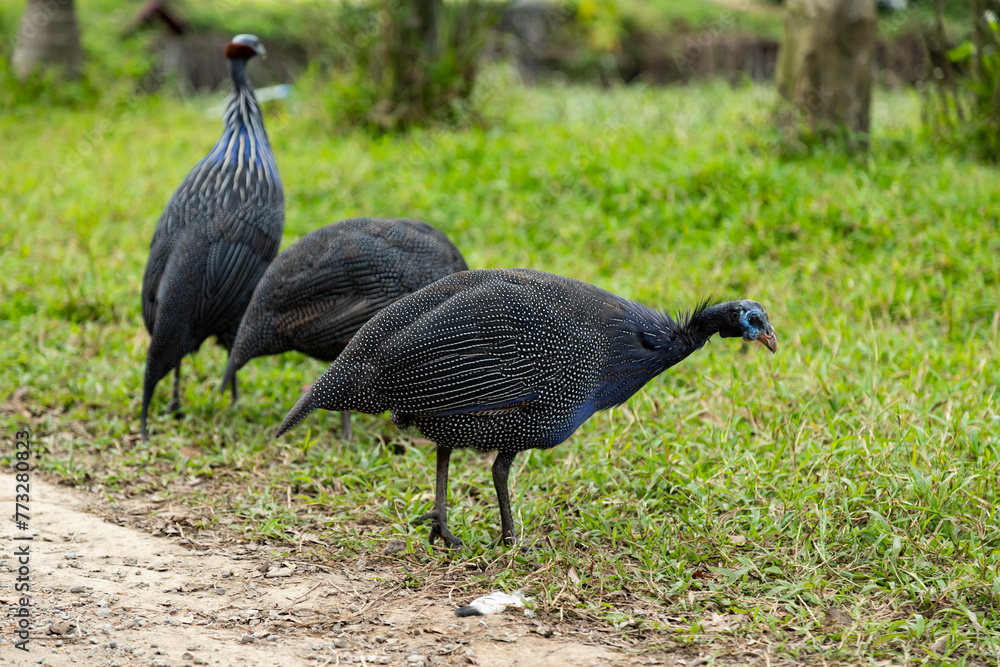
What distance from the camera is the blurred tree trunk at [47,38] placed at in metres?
10.1

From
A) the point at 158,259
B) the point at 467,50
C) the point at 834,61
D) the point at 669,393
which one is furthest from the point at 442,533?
the point at 467,50

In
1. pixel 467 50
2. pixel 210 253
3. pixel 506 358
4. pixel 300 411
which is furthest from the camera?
pixel 467 50

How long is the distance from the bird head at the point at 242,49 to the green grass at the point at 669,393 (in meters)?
1.55

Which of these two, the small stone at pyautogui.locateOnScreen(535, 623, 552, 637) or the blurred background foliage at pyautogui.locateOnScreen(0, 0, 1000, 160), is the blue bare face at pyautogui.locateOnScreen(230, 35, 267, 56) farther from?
the small stone at pyautogui.locateOnScreen(535, 623, 552, 637)

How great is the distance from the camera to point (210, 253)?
168 inches

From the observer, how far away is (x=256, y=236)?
4410 mm

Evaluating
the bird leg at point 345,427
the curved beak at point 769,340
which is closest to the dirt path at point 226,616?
the bird leg at point 345,427

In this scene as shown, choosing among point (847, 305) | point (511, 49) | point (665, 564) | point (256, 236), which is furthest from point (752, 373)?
point (511, 49)

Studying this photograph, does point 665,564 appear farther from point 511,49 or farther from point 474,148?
point 511,49

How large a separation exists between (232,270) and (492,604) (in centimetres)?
212

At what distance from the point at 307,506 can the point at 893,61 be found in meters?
12.1

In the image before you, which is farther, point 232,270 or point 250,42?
point 250,42

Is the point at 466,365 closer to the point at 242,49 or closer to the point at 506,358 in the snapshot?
the point at 506,358

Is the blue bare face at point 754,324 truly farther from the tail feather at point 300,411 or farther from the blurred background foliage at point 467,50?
the blurred background foliage at point 467,50
